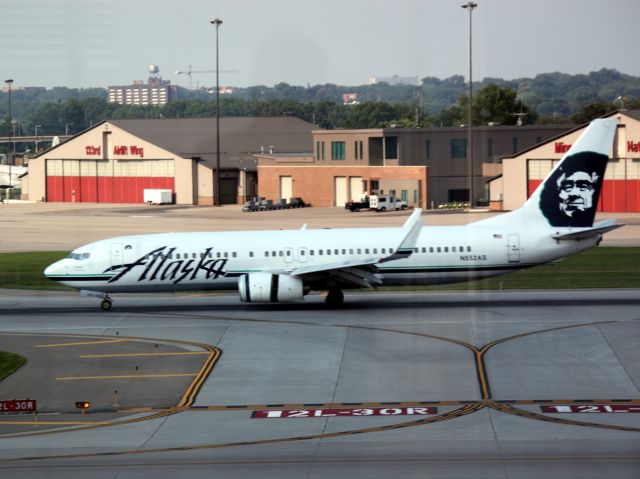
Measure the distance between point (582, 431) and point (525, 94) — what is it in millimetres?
102020

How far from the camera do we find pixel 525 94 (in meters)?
122

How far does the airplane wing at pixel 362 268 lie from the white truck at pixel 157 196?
251 feet

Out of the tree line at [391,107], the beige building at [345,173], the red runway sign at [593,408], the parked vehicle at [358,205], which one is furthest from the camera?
the beige building at [345,173]

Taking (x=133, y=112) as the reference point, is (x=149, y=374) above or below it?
below

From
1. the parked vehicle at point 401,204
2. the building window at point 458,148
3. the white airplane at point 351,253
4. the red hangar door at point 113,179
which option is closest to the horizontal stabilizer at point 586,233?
the white airplane at point 351,253

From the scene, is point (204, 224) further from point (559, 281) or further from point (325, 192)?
point (559, 281)

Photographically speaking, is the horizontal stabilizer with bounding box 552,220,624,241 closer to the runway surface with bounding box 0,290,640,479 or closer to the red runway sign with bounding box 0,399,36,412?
the runway surface with bounding box 0,290,640,479

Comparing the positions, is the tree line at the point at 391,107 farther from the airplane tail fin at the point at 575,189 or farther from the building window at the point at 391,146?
the airplane tail fin at the point at 575,189

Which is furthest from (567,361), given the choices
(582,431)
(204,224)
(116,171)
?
(116,171)

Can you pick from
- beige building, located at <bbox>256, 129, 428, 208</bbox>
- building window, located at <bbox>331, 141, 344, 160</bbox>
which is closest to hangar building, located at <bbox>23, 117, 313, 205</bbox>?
beige building, located at <bbox>256, 129, 428, 208</bbox>

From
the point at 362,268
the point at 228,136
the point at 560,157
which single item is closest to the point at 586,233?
the point at 362,268

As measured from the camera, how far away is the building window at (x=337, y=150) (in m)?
119

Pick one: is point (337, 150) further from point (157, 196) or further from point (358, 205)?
point (157, 196)

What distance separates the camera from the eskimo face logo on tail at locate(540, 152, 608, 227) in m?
45.2
